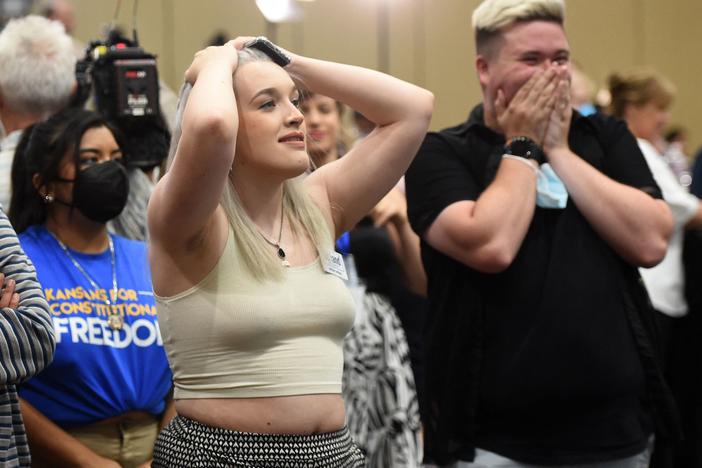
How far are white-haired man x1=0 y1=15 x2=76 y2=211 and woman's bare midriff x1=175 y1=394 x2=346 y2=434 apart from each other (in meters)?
1.44

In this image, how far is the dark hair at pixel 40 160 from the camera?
97.9 inches

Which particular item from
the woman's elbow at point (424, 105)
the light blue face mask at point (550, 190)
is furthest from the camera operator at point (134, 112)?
the light blue face mask at point (550, 190)

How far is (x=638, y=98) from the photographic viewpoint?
13.8 ft

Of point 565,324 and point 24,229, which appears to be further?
point 24,229

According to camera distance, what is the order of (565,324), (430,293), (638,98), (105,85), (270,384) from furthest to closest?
1. (638,98)
2. (105,85)
3. (430,293)
4. (565,324)
5. (270,384)

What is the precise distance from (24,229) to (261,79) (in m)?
0.88

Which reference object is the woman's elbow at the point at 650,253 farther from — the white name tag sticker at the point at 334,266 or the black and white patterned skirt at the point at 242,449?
the black and white patterned skirt at the point at 242,449

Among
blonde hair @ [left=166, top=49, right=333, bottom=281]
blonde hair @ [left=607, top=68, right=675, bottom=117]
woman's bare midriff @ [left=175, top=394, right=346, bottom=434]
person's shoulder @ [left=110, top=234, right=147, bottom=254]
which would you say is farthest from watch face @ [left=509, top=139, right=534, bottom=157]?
blonde hair @ [left=607, top=68, right=675, bottom=117]

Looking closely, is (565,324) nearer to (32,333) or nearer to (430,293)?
(430,293)

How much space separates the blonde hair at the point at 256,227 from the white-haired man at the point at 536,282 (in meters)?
0.42

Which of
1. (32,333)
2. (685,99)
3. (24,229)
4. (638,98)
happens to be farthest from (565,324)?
(685,99)

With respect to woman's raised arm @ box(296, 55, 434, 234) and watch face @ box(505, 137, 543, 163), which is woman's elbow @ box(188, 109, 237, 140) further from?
watch face @ box(505, 137, 543, 163)

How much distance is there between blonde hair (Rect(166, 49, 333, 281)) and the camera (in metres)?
1.83

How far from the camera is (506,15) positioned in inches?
95.3
